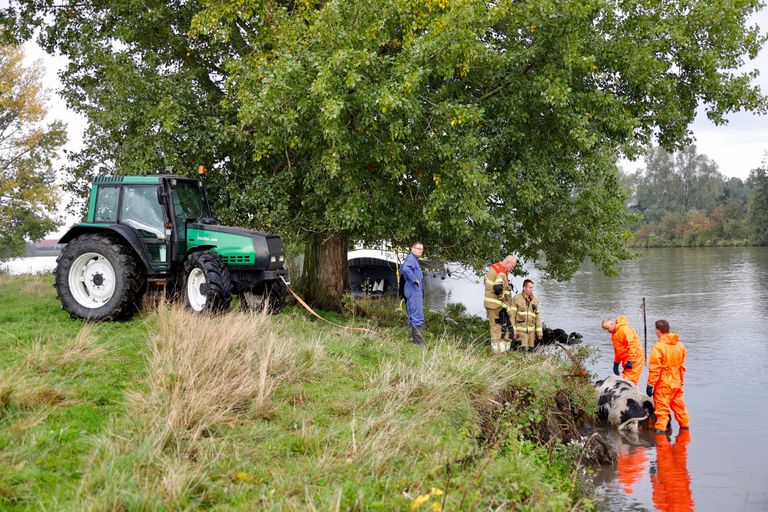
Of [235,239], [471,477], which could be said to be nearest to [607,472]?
[471,477]

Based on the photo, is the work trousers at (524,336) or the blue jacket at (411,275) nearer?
the blue jacket at (411,275)

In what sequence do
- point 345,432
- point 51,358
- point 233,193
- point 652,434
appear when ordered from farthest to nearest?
point 233,193
point 652,434
point 51,358
point 345,432

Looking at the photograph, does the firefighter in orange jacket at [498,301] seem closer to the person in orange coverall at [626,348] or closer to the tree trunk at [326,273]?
the person in orange coverall at [626,348]

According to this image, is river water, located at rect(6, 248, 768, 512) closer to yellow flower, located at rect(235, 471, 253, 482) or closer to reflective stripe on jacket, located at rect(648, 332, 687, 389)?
reflective stripe on jacket, located at rect(648, 332, 687, 389)

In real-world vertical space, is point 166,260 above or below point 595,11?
below

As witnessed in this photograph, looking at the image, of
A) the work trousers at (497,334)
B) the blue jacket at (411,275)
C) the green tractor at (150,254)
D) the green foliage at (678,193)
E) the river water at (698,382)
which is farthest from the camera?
the green foliage at (678,193)

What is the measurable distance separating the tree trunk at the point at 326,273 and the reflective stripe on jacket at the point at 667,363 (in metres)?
7.48

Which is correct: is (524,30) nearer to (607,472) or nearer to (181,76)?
(181,76)

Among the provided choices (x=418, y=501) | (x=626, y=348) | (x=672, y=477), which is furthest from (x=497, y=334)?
(x=418, y=501)

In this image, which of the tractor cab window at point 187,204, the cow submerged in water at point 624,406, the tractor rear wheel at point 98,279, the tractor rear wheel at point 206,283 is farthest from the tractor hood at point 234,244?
the cow submerged in water at point 624,406

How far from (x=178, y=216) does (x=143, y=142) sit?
2956 mm

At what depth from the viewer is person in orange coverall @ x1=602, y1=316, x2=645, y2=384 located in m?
11.8

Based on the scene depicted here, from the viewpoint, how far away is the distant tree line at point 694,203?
263 feet

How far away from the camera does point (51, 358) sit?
25.7ft
